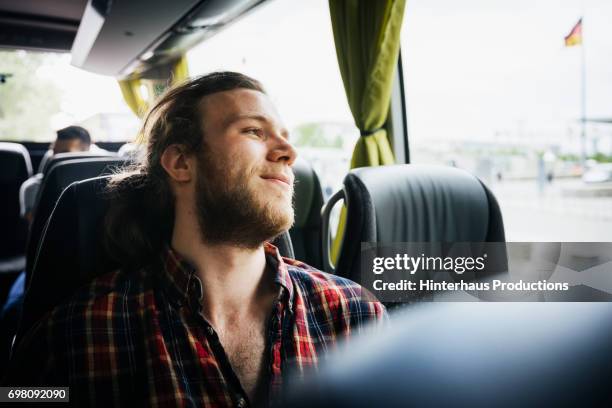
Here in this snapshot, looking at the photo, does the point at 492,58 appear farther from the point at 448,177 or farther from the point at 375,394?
the point at 375,394

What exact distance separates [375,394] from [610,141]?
4.91 ft

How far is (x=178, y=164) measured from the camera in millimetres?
940

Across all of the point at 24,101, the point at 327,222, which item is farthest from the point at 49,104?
the point at 327,222

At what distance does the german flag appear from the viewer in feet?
4.90

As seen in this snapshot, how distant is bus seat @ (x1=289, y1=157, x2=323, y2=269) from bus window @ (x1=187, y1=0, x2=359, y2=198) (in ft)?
1.09

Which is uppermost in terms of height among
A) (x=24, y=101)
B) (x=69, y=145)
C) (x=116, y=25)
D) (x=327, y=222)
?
(x=116, y=25)

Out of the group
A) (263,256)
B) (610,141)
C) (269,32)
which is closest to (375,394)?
(263,256)

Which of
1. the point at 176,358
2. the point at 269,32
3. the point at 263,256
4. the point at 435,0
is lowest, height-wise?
the point at 176,358

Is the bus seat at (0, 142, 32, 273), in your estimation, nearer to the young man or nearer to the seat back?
the seat back

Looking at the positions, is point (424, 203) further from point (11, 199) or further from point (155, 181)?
point (11, 199)

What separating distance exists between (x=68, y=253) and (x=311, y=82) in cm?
194

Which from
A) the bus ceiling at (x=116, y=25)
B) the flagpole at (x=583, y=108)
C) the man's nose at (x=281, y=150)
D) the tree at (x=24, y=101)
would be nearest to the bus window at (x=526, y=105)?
the flagpole at (x=583, y=108)

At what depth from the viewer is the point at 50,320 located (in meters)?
0.75

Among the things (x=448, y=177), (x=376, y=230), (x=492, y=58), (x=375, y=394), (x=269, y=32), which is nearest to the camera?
(x=375, y=394)
